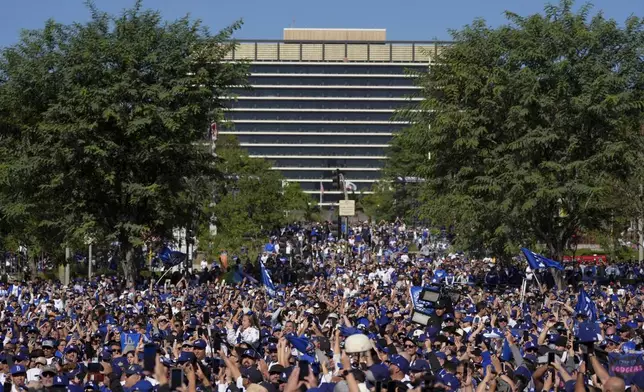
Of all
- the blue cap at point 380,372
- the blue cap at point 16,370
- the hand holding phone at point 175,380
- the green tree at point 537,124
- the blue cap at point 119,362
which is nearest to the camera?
the hand holding phone at point 175,380

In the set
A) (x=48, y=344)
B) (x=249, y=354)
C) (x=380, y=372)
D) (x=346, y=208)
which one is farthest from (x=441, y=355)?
(x=346, y=208)

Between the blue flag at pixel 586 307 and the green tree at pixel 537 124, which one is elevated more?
the green tree at pixel 537 124

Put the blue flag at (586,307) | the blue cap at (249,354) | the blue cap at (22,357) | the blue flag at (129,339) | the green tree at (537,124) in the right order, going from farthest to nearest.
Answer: the green tree at (537,124) → the blue flag at (586,307) → the blue flag at (129,339) → the blue cap at (22,357) → the blue cap at (249,354)

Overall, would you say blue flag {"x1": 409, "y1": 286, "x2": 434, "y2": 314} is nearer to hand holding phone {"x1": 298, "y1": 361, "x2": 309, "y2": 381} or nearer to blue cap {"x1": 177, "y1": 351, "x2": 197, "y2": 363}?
blue cap {"x1": 177, "y1": 351, "x2": 197, "y2": 363}

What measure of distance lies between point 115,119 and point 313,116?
146 metres

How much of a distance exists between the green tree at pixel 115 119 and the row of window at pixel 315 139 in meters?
141

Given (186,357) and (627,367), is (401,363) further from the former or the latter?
(186,357)

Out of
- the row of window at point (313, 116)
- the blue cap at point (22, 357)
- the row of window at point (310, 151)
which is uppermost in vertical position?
the row of window at point (313, 116)

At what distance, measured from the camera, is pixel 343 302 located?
89.9 feet

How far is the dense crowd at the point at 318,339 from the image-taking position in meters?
13.5

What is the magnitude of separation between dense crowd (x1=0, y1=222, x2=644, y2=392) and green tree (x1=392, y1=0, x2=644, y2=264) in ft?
15.1

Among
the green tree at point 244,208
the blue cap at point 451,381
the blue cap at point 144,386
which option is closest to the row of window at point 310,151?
the green tree at point 244,208

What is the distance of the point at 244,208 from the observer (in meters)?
73.4

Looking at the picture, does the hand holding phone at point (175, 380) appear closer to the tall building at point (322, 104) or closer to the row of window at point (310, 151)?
the tall building at point (322, 104)
